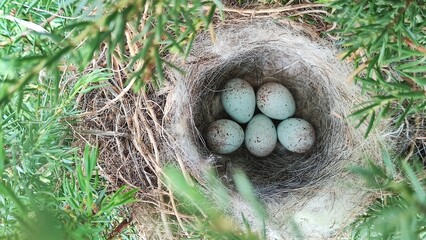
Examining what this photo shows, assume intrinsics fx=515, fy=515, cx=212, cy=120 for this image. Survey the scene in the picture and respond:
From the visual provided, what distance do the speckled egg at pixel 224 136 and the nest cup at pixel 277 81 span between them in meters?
0.03

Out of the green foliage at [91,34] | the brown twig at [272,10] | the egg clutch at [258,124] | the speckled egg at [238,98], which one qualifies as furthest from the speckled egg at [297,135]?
the green foliage at [91,34]

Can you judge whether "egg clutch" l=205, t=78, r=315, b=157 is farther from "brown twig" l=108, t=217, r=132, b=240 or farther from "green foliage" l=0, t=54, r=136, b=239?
"green foliage" l=0, t=54, r=136, b=239

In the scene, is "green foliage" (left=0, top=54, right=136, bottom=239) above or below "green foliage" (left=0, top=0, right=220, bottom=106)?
below

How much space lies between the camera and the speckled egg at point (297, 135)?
1324mm

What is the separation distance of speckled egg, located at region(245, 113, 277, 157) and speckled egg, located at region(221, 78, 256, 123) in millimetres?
33

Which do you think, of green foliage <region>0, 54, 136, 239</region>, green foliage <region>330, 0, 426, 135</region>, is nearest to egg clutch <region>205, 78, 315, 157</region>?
green foliage <region>0, 54, 136, 239</region>

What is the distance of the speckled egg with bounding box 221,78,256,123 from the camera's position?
1.31 m

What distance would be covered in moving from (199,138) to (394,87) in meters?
0.58

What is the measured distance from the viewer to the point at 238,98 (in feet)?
4.31

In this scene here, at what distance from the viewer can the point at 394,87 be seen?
77cm

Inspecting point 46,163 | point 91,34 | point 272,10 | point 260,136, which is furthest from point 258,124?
point 91,34

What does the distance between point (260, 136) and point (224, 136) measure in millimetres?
106

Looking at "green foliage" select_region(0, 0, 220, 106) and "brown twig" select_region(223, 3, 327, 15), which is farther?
"brown twig" select_region(223, 3, 327, 15)

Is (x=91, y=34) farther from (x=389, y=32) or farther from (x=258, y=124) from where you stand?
(x=258, y=124)
